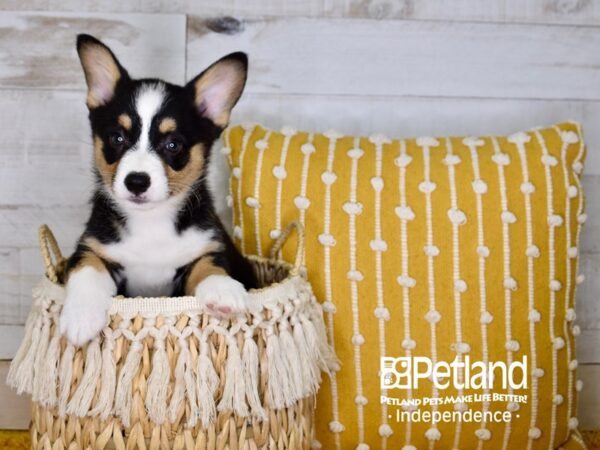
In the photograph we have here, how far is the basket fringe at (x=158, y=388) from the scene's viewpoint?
1.13 meters

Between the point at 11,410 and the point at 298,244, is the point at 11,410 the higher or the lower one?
the lower one

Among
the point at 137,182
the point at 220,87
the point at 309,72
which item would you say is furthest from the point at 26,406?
the point at 309,72

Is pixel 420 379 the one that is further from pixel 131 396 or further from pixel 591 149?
pixel 591 149

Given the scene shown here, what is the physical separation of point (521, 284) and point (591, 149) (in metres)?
0.60

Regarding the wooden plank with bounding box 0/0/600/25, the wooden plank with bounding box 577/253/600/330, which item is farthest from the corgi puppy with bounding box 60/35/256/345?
the wooden plank with bounding box 577/253/600/330

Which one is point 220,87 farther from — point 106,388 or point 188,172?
point 106,388

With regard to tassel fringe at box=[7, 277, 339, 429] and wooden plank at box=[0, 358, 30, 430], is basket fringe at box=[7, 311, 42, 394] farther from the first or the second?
wooden plank at box=[0, 358, 30, 430]

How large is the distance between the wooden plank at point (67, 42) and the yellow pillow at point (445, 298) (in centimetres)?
64

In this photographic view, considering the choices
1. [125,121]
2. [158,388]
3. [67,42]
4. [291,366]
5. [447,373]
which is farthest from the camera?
[67,42]

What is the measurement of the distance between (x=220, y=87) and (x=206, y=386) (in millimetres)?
627

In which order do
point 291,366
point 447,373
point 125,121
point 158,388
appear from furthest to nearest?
1. point 447,373
2. point 125,121
3. point 291,366
4. point 158,388

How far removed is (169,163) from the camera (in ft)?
4.56

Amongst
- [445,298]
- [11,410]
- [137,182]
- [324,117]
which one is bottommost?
[11,410]

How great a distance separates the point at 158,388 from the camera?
3.70 ft
